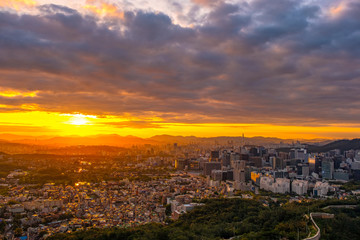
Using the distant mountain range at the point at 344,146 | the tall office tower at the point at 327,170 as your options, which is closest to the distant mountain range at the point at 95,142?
the distant mountain range at the point at 344,146

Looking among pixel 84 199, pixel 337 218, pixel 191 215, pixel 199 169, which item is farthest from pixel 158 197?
pixel 199 169

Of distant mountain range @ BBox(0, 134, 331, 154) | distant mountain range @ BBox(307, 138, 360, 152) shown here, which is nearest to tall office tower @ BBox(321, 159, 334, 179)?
distant mountain range @ BBox(307, 138, 360, 152)

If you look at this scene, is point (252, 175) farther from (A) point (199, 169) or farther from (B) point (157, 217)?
(B) point (157, 217)

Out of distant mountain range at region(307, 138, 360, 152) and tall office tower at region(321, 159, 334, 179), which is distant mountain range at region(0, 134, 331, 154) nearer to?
distant mountain range at region(307, 138, 360, 152)

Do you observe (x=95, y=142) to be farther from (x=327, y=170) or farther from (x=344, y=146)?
(x=327, y=170)

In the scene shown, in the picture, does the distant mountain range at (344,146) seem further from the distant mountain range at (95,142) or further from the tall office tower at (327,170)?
the tall office tower at (327,170)

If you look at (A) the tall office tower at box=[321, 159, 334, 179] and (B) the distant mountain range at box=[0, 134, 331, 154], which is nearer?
(A) the tall office tower at box=[321, 159, 334, 179]

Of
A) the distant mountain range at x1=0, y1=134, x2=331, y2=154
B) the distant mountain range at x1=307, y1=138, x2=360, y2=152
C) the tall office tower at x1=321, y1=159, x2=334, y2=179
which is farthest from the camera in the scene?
the distant mountain range at x1=0, y1=134, x2=331, y2=154

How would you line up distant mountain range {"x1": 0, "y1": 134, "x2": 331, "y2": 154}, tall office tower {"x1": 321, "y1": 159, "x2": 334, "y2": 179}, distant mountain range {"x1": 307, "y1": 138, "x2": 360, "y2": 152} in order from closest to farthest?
tall office tower {"x1": 321, "y1": 159, "x2": 334, "y2": 179}
distant mountain range {"x1": 307, "y1": 138, "x2": 360, "y2": 152}
distant mountain range {"x1": 0, "y1": 134, "x2": 331, "y2": 154}

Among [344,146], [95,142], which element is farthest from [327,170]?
[95,142]

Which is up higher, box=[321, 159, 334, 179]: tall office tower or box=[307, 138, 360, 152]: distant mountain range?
box=[307, 138, 360, 152]: distant mountain range

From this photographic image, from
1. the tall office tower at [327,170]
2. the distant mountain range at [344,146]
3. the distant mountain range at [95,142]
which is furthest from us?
the distant mountain range at [95,142]

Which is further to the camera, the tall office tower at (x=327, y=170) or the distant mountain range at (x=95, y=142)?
the distant mountain range at (x=95, y=142)
